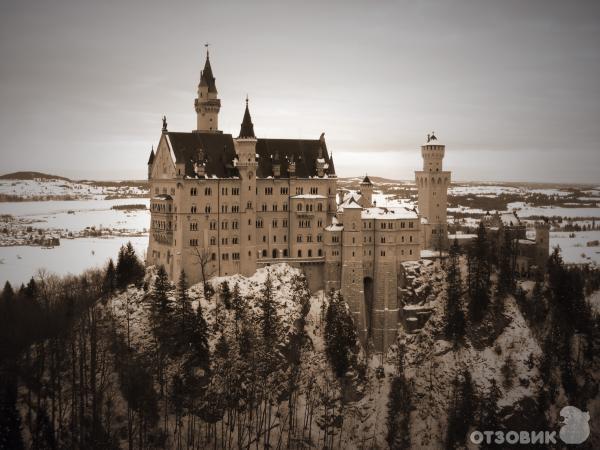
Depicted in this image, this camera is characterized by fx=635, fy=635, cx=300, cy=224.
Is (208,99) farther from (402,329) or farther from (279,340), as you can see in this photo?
(402,329)

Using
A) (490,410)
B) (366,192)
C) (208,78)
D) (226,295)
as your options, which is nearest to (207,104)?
(208,78)

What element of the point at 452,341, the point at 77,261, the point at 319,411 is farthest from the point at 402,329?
the point at 77,261

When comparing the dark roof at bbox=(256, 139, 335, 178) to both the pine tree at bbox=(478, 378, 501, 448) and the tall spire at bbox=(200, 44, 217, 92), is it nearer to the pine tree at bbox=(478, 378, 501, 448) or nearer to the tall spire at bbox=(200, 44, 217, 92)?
the tall spire at bbox=(200, 44, 217, 92)

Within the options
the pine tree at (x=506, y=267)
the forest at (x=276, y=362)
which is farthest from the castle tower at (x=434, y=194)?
the pine tree at (x=506, y=267)

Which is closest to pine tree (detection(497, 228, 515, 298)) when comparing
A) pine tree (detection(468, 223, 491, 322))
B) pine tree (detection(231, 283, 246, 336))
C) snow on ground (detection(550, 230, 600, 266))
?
pine tree (detection(468, 223, 491, 322))

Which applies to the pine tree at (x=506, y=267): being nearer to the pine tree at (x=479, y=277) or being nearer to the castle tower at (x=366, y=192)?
the pine tree at (x=479, y=277)

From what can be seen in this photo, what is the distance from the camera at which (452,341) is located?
87.9 meters

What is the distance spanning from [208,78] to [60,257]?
37916mm

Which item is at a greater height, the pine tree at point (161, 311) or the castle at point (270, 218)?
the castle at point (270, 218)

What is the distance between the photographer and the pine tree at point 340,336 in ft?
268

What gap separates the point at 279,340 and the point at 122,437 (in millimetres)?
22200

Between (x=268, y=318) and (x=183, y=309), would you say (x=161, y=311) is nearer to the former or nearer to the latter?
(x=183, y=309)

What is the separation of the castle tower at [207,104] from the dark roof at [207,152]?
4359mm

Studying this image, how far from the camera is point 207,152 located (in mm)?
88312
